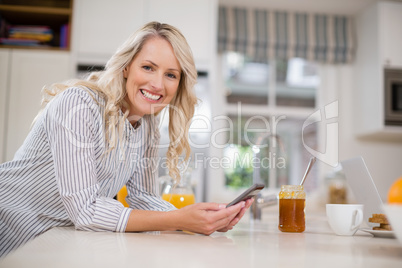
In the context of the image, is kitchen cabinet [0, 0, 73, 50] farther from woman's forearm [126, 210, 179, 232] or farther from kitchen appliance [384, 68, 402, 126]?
kitchen appliance [384, 68, 402, 126]

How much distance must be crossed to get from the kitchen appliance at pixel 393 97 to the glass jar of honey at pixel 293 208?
287 centimetres

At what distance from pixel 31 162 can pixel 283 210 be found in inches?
31.4

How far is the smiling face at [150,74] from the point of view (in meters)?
1.54

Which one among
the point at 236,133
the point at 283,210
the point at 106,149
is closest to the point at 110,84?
the point at 106,149

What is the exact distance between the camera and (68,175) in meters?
1.19

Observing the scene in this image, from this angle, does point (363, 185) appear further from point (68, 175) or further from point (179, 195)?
point (68, 175)

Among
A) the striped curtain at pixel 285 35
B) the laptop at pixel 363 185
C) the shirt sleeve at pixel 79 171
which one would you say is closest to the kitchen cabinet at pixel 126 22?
the striped curtain at pixel 285 35

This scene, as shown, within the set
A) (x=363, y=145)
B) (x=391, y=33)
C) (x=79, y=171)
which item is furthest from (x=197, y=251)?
(x=363, y=145)

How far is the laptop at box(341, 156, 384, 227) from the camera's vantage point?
141cm

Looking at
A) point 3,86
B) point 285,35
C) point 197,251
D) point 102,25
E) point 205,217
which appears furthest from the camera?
point 285,35

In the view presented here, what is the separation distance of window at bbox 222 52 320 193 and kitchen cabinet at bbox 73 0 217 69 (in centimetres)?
68

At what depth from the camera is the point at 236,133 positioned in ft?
14.1

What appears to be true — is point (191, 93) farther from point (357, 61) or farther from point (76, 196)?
point (357, 61)

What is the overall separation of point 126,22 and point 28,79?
898 mm
